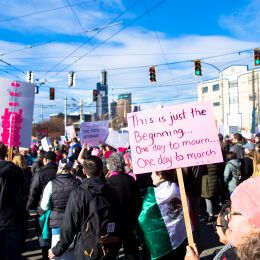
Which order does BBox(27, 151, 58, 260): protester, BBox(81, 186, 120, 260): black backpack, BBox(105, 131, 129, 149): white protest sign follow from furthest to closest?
BBox(105, 131, 129, 149): white protest sign
BBox(27, 151, 58, 260): protester
BBox(81, 186, 120, 260): black backpack

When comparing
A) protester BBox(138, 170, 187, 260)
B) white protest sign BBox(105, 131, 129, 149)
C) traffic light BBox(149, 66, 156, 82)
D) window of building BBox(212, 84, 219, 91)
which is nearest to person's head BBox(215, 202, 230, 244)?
protester BBox(138, 170, 187, 260)

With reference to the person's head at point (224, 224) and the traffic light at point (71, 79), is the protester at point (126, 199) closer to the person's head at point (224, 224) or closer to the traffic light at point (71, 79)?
the person's head at point (224, 224)

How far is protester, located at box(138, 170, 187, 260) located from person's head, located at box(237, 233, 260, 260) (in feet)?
7.30

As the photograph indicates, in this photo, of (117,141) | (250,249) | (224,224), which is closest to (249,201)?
(250,249)

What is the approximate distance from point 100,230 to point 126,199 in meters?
1.19

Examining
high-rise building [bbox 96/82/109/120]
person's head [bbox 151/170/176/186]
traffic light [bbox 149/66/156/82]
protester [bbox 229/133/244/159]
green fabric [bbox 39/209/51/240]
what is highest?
high-rise building [bbox 96/82/109/120]

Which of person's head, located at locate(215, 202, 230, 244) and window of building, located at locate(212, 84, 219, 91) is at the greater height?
window of building, located at locate(212, 84, 219, 91)

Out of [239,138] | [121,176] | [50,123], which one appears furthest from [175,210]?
[50,123]

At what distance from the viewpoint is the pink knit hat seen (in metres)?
1.87

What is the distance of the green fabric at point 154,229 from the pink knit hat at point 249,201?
6.68 ft

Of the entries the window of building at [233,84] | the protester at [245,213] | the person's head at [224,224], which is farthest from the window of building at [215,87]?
the protester at [245,213]

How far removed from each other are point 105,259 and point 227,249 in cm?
171

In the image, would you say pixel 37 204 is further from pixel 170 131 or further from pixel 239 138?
pixel 239 138

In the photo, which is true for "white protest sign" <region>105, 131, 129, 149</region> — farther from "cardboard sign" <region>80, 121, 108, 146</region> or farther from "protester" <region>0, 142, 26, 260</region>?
"protester" <region>0, 142, 26, 260</region>
